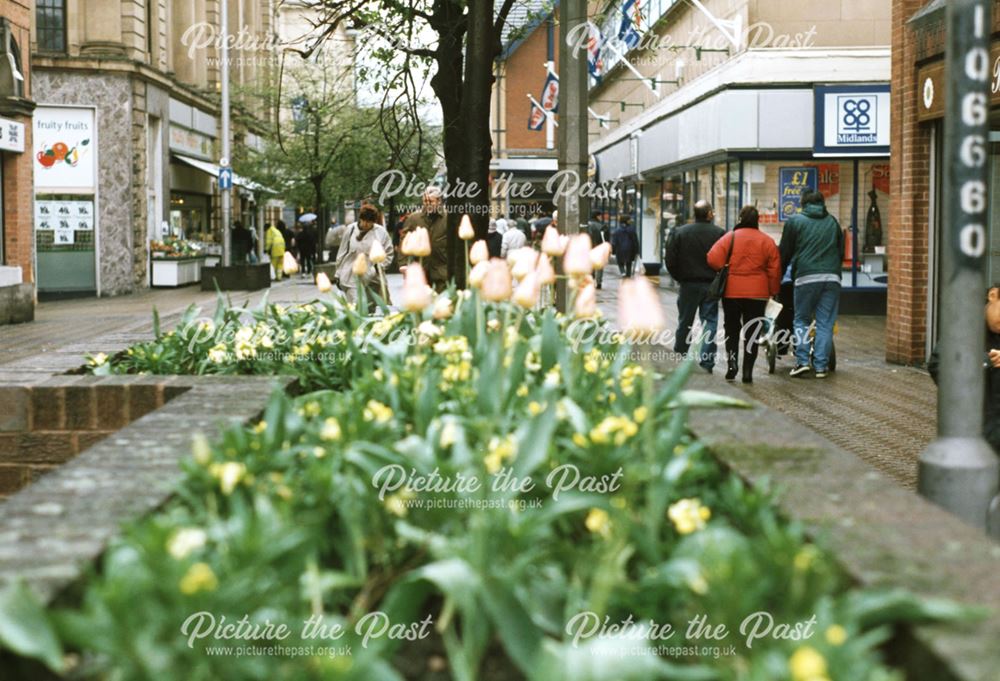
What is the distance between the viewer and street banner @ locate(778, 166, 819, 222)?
25.1 metres

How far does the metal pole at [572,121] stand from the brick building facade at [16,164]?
45.3 ft

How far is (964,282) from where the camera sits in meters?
4.02

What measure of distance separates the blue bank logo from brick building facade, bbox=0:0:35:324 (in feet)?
46.5

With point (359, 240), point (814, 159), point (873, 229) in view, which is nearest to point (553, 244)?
point (359, 240)

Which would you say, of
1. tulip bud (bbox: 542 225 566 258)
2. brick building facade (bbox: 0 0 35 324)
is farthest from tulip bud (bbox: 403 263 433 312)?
brick building facade (bbox: 0 0 35 324)

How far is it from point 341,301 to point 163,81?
102ft

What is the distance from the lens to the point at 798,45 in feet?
80.1

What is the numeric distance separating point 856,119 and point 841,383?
1165cm

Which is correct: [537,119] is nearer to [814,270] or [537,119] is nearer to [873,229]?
[873,229]

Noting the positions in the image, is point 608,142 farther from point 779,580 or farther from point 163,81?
point 779,580

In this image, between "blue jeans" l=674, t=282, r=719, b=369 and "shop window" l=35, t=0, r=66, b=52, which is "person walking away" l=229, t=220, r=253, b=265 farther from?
"blue jeans" l=674, t=282, r=719, b=369

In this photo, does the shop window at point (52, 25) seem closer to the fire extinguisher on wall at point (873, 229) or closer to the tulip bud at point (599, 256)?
the fire extinguisher on wall at point (873, 229)

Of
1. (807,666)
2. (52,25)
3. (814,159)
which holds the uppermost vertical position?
(52,25)

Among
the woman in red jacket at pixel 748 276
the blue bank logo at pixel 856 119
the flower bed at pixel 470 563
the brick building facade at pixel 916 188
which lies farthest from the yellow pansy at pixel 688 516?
the blue bank logo at pixel 856 119
